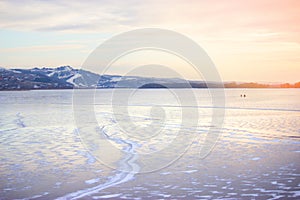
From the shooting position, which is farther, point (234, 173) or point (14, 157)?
point (14, 157)

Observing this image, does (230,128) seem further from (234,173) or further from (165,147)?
(234,173)

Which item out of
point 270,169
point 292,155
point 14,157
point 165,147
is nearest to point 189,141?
point 165,147

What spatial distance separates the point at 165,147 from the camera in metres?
14.9

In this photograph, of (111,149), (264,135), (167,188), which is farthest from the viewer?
(264,135)

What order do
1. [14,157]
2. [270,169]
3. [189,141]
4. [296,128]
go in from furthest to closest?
[296,128]
[189,141]
[14,157]
[270,169]

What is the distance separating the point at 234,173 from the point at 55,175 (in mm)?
5133

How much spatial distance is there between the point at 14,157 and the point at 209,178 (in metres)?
7.07

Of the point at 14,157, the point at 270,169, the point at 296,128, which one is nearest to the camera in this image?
the point at 270,169

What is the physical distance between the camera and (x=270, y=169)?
421 inches

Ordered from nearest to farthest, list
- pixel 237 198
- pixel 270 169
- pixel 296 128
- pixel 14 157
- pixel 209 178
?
1. pixel 237 198
2. pixel 209 178
3. pixel 270 169
4. pixel 14 157
5. pixel 296 128

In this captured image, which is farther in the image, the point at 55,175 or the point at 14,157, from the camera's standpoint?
the point at 14,157

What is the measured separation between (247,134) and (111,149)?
308 inches

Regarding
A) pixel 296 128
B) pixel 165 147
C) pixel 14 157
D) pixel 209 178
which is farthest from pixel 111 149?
pixel 296 128

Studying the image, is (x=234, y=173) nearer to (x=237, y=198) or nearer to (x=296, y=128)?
(x=237, y=198)
